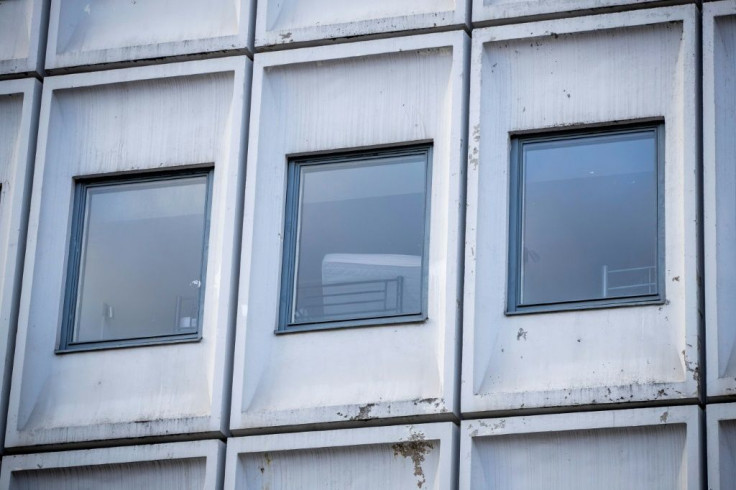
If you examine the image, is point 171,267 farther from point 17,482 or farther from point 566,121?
point 566,121

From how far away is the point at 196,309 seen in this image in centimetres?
1791

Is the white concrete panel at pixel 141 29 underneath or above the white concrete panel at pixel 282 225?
above

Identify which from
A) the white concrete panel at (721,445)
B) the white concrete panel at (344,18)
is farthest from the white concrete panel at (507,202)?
the white concrete panel at (344,18)

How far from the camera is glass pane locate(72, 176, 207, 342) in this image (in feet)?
59.2

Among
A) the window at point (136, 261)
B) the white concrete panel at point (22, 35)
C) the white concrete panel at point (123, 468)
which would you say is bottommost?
the white concrete panel at point (123, 468)

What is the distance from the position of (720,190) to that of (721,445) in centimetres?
242

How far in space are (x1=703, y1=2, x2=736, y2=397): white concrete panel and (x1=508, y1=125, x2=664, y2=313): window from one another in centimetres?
53

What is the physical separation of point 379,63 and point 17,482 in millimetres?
5512

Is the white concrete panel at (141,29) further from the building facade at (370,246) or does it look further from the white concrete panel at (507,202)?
the white concrete panel at (507,202)

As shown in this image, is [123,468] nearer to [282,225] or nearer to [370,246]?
[282,225]

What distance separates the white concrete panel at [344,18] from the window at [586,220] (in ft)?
4.95

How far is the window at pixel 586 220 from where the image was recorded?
16844 millimetres

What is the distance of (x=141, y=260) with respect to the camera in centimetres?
1839

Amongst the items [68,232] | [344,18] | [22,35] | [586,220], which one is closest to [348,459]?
[586,220]
